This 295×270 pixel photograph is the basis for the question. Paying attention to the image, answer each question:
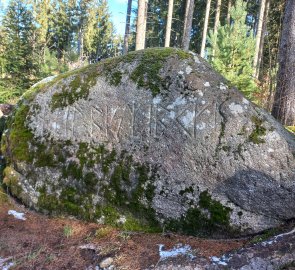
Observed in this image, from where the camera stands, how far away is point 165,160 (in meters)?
3.44

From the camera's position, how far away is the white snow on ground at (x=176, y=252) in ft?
9.37

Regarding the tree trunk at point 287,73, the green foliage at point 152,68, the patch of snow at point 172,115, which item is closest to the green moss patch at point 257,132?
the patch of snow at point 172,115

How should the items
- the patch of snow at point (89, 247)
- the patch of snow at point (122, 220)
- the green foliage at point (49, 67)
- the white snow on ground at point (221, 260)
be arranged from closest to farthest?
the white snow on ground at point (221, 260) → the patch of snow at point (89, 247) → the patch of snow at point (122, 220) → the green foliage at point (49, 67)

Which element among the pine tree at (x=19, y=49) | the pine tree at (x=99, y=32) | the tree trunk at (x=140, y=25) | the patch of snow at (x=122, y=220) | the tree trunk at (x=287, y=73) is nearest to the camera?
the patch of snow at (x=122, y=220)

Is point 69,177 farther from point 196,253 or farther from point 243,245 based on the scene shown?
point 243,245

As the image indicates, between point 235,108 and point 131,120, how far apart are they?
1.24 meters

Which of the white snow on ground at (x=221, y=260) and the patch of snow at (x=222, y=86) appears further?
the patch of snow at (x=222, y=86)

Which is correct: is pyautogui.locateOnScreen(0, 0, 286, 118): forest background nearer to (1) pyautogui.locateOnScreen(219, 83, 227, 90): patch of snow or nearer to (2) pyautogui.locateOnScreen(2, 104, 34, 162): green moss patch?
(1) pyautogui.locateOnScreen(219, 83, 227, 90): patch of snow

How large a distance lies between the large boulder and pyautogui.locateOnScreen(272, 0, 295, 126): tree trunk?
343cm

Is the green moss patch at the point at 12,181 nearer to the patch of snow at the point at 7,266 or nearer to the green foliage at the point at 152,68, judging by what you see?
the patch of snow at the point at 7,266

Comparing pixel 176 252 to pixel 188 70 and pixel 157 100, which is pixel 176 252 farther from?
pixel 188 70

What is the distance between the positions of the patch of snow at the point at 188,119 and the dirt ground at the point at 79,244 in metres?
1.26

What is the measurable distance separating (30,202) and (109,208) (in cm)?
107

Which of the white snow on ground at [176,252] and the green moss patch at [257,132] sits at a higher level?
the green moss patch at [257,132]
